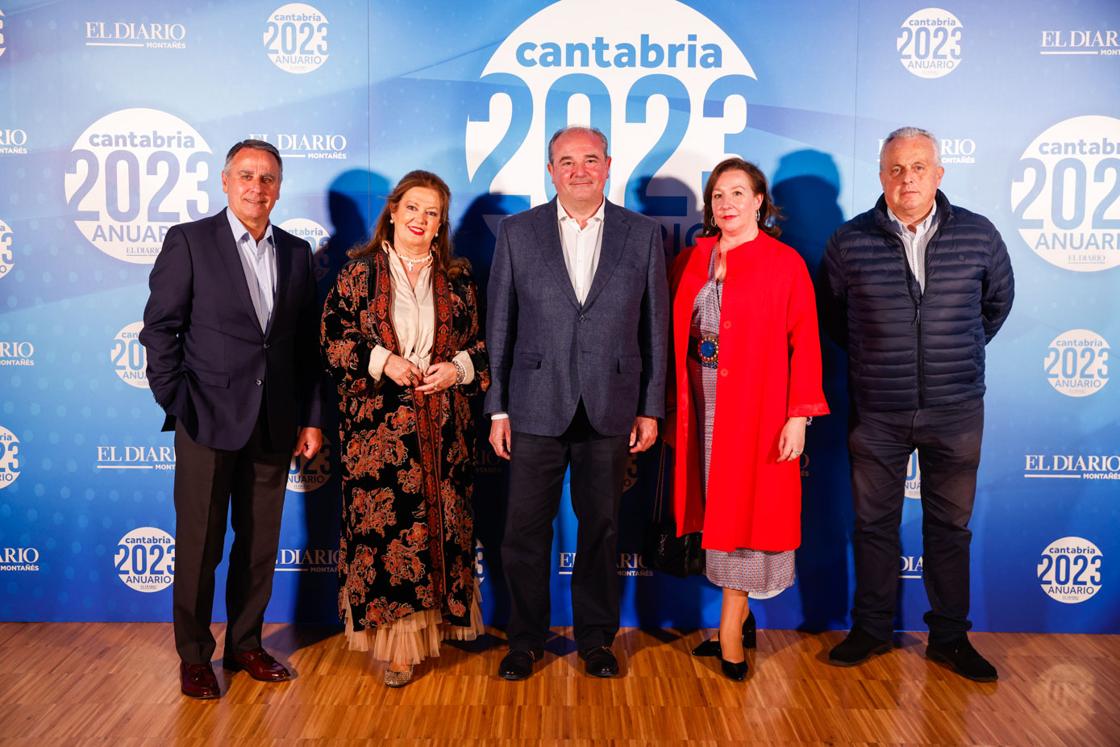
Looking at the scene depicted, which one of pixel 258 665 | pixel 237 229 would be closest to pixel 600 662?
pixel 258 665

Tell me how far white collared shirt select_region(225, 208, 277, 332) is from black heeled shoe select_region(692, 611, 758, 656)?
208cm

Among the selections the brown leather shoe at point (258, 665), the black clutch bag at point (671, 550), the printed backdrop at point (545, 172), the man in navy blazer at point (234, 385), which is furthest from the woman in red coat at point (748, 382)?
the brown leather shoe at point (258, 665)

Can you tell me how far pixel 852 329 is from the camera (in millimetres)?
3414

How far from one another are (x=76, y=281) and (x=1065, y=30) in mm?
4264

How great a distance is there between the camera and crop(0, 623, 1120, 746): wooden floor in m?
2.88

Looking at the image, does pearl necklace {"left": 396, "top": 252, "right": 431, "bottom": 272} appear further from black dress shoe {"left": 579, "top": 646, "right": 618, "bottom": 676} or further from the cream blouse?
black dress shoe {"left": 579, "top": 646, "right": 618, "bottom": 676}

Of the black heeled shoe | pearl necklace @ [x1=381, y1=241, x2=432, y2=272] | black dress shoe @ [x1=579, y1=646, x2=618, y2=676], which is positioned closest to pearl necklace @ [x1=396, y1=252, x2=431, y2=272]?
pearl necklace @ [x1=381, y1=241, x2=432, y2=272]

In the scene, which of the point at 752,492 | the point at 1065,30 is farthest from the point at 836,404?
the point at 1065,30

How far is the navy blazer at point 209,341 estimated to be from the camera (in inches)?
119

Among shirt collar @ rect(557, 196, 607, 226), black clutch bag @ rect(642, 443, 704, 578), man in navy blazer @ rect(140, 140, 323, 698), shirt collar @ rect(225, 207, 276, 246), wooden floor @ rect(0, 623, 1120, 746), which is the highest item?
shirt collar @ rect(557, 196, 607, 226)

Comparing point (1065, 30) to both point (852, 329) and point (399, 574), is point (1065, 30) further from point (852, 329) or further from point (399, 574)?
point (399, 574)

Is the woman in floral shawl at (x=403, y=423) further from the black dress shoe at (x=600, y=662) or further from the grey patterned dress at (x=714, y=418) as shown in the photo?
the grey patterned dress at (x=714, y=418)

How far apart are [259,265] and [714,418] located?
1.72 m

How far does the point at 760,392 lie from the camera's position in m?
3.14
